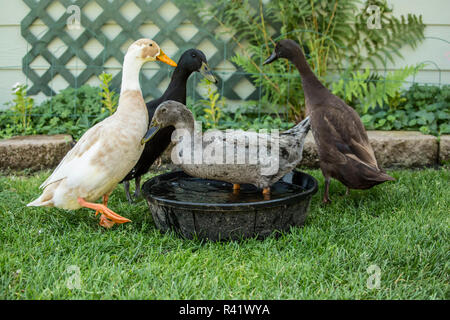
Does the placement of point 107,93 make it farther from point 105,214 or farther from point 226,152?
point 226,152

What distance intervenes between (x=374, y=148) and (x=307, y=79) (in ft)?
3.94

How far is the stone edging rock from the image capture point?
12.2ft

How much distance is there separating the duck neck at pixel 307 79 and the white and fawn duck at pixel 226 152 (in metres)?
0.65

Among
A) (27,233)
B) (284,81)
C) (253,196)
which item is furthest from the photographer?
(284,81)

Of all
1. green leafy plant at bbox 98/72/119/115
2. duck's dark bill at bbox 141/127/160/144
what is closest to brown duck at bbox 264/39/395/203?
duck's dark bill at bbox 141/127/160/144

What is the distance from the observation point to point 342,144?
9.16 ft

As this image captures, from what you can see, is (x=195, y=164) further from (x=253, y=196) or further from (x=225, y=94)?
(x=225, y=94)

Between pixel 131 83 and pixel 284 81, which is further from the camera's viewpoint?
pixel 284 81

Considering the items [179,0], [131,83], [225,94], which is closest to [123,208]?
[131,83]

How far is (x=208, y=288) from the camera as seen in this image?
6.03ft

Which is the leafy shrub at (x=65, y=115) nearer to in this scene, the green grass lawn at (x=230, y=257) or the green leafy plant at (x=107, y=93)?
the green leafy plant at (x=107, y=93)

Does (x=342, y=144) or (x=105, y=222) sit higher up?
(x=342, y=144)

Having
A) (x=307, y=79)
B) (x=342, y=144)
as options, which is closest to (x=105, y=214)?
(x=342, y=144)
